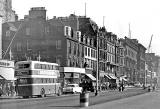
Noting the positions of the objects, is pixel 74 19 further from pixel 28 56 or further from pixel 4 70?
pixel 4 70

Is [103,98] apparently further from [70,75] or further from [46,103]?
[70,75]

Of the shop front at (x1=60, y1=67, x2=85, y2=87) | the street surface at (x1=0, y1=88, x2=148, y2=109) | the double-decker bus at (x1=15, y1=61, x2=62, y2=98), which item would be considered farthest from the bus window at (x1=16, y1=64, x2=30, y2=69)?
the shop front at (x1=60, y1=67, x2=85, y2=87)

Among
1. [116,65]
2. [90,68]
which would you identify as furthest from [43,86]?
[116,65]

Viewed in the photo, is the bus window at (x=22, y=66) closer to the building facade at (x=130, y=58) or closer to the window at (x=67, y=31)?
the window at (x=67, y=31)

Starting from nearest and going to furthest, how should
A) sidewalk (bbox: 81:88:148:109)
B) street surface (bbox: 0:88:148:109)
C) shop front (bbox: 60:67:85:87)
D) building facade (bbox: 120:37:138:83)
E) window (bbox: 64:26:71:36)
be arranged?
street surface (bbox: 0:88:148:109), sidewalk (bbox: 81:88:148:109), window (bbox: 64:26:71:36), shop front (bbox: 60:67:85:87), building facade (bbox: 120:37:138:83)

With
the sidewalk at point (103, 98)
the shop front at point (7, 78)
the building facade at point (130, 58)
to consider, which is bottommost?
the sidewalk at point (103, 98)

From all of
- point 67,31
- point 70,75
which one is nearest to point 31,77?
point 67,31

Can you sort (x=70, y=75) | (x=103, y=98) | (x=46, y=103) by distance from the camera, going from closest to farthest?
(x=46, y=103) < (x=103, y=98) < (x=70, y=75)

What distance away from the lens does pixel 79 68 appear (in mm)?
79188

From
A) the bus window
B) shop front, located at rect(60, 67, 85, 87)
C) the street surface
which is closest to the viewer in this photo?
the street surface

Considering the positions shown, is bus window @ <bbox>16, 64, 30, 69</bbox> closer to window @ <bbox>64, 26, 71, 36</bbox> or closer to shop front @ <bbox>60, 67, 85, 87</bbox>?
shop front @ <bbox>60, 67, 85, 87</bbox>

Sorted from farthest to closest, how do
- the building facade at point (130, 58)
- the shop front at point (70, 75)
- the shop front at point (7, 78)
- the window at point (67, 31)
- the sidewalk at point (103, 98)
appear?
1. the building facade at point (130, 58)
2. the shop front at point (70, 75)
3. the window at point (67, 31)
4. the shop front at point (7, 78)
5. the sidewalk at point (103, 98)

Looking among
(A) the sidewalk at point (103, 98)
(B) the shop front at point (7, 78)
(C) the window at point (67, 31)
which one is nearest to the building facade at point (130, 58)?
(C) the window at point (67, 31)

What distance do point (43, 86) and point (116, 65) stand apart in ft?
227
